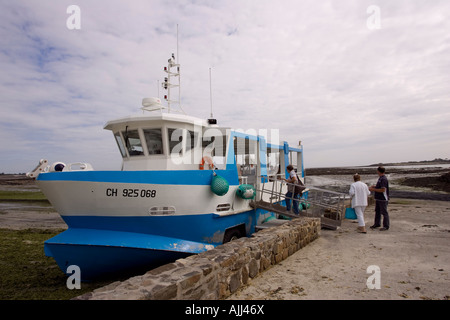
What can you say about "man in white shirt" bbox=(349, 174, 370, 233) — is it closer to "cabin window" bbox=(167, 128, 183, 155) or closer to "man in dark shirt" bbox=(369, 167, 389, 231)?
"man in dark shirt" bbox=(369, 167, 389, 231)

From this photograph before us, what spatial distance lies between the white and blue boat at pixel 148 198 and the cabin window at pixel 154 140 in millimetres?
25

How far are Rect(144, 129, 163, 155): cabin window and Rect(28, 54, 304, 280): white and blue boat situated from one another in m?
0.03

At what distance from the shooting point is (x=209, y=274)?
360 cm

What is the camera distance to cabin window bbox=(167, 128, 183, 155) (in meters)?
7.18

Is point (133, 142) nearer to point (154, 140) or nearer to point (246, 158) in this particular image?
point (154, 140)

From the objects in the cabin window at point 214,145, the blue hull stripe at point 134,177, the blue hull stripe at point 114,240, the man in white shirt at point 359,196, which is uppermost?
the cabin window at point 214,145

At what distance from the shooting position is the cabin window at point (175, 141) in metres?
7.18

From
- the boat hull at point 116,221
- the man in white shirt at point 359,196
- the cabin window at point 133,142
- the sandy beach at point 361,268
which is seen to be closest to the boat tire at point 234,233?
the boat hull at point 116,221

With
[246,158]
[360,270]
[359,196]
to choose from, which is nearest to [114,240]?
[360,270]

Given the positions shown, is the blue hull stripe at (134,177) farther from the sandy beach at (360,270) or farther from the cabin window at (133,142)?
the sandy beach at (360,270)

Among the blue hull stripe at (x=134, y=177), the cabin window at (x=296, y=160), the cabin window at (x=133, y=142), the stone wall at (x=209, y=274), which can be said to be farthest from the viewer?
the cabin window at (x=296, y=160)

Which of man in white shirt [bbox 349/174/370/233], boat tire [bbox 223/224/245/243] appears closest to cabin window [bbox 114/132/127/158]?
boat tire [bbox 223/224/245/243]

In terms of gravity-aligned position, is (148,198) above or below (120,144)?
below

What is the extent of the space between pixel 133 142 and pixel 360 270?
5811mm
